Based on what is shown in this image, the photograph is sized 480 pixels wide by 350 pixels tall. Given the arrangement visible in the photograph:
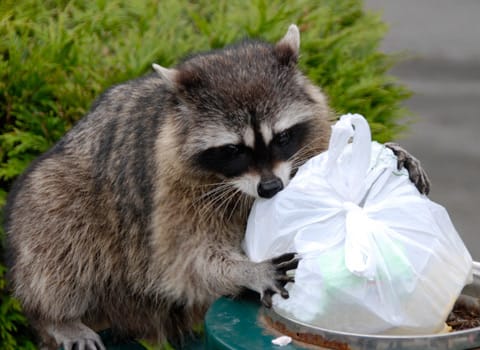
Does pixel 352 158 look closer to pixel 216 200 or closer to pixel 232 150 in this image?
pixel 232 150

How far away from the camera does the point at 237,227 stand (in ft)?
12.0

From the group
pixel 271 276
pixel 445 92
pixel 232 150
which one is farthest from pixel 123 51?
pixel 445 92

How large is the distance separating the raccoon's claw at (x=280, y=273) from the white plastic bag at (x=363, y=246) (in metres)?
0.04

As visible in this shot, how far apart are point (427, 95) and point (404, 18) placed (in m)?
2.31

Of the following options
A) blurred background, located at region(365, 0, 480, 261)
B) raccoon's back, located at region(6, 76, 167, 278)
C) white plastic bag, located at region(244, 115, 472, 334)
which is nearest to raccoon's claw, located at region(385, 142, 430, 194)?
white plastic bag, located at region(244, 115, 472, 334)

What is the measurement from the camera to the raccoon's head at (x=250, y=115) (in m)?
3.38

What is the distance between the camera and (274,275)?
314cm

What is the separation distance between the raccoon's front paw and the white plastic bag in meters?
0.04

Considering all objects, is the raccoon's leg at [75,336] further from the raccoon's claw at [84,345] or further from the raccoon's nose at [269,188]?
the raccoon's nose at [269,188]

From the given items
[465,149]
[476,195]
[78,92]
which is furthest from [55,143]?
[465,149]

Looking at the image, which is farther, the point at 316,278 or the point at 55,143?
the point at 55,143

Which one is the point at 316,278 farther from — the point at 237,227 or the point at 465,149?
the point at 465,149

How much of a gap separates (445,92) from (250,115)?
6592 mm

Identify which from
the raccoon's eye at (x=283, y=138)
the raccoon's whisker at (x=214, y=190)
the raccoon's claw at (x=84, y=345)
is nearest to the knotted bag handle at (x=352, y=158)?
the raccoon's eye at (x=283, y=138)
